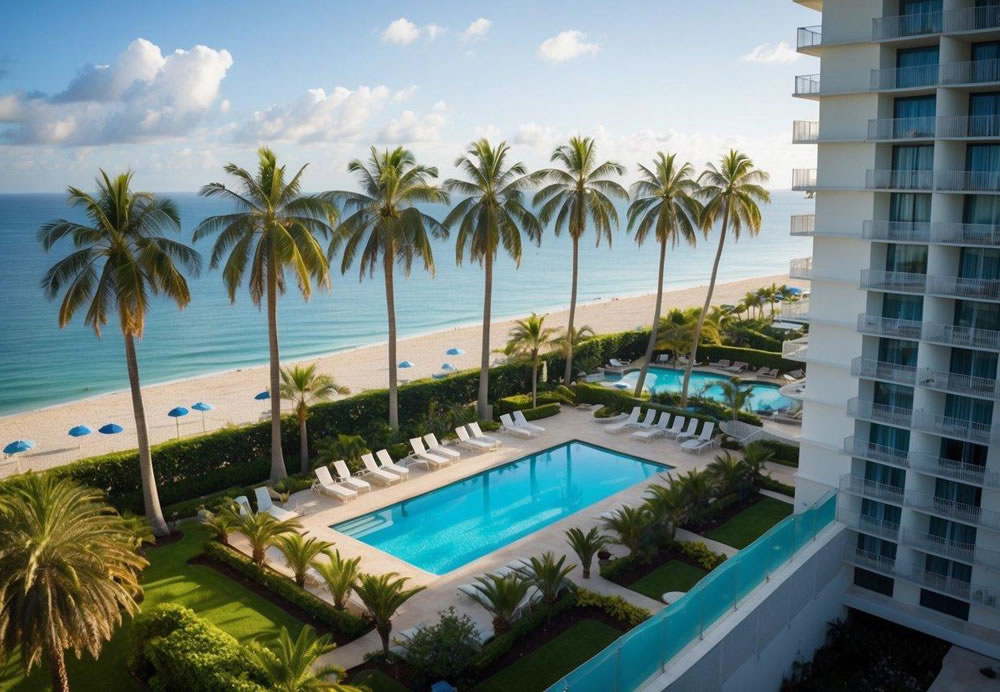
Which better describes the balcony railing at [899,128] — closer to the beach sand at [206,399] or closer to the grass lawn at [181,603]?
the grass lawn at [181,603]

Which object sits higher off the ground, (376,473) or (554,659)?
(376,473)

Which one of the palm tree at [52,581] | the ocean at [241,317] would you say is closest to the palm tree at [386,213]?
the palm tree at [52,581]

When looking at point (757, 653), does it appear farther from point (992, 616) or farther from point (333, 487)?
point (333, 487)

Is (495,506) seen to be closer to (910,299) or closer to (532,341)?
(532,341)

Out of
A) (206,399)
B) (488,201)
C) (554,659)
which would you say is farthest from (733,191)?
(206,399)

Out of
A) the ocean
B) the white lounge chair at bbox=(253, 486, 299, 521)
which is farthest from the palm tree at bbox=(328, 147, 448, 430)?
the ocean

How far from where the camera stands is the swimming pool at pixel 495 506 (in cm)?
2133

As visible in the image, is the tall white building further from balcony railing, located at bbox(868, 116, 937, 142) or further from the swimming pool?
the swimming pool

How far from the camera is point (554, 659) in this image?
596 inches

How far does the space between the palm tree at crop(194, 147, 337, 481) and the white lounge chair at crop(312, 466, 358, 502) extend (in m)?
4.51

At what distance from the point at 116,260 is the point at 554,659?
1405 cm

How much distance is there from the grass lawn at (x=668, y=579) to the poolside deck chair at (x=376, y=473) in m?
9.46

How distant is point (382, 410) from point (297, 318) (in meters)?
51.6

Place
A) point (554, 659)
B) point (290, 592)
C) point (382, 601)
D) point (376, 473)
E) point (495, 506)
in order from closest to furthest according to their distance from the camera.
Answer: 1. point (382, 601)
2. point (554, 659)
3. point (290, 592)
4. point (495, 506)
5. point (376, 473)
